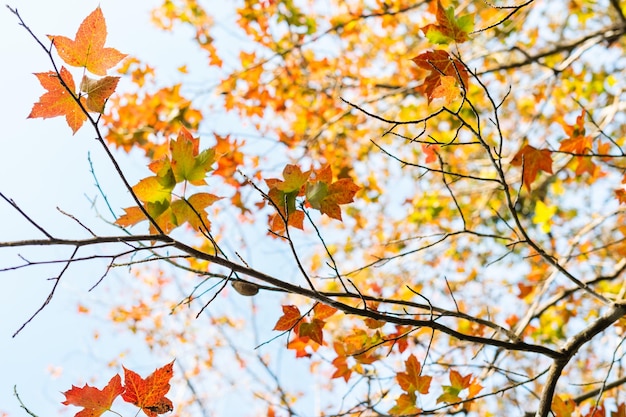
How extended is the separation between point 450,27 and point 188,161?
0.86 m

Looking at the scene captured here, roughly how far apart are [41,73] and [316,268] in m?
4.74

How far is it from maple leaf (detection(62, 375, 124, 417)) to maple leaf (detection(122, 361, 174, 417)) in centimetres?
3

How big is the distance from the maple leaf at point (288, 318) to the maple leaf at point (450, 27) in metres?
0.90

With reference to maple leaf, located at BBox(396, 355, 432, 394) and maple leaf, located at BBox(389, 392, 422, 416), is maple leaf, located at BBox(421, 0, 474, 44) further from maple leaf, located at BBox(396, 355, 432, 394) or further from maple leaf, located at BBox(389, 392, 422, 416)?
maple leaf, located at BBox(389, 392, 422, 416)

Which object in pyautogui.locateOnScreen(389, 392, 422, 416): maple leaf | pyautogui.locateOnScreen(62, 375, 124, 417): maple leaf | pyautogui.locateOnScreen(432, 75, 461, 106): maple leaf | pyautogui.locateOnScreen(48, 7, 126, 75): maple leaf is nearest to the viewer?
pyautogui.locateOnScreen(48, 7, 126, 75): maple leaf

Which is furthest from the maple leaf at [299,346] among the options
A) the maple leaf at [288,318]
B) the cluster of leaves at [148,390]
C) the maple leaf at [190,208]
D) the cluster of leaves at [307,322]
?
the maple leaf at [190,208]

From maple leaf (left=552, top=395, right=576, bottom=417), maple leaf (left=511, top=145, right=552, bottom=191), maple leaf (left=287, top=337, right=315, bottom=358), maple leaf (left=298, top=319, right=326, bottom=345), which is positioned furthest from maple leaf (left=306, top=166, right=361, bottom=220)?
maple leaf (left=552, top=395, right=576, bottom=417)

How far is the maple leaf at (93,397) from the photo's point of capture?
1.14 m

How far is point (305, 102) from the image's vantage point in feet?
14.2

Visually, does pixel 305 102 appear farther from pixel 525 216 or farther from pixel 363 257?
pixel 525 216

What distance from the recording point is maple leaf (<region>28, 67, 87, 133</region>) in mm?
1078

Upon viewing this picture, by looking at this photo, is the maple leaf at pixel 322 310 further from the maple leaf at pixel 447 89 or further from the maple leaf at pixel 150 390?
the maple leaf at pixel 447 89

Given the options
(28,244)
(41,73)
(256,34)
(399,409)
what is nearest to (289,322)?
(399,409)

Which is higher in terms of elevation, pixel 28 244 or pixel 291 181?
pixel 291 181
